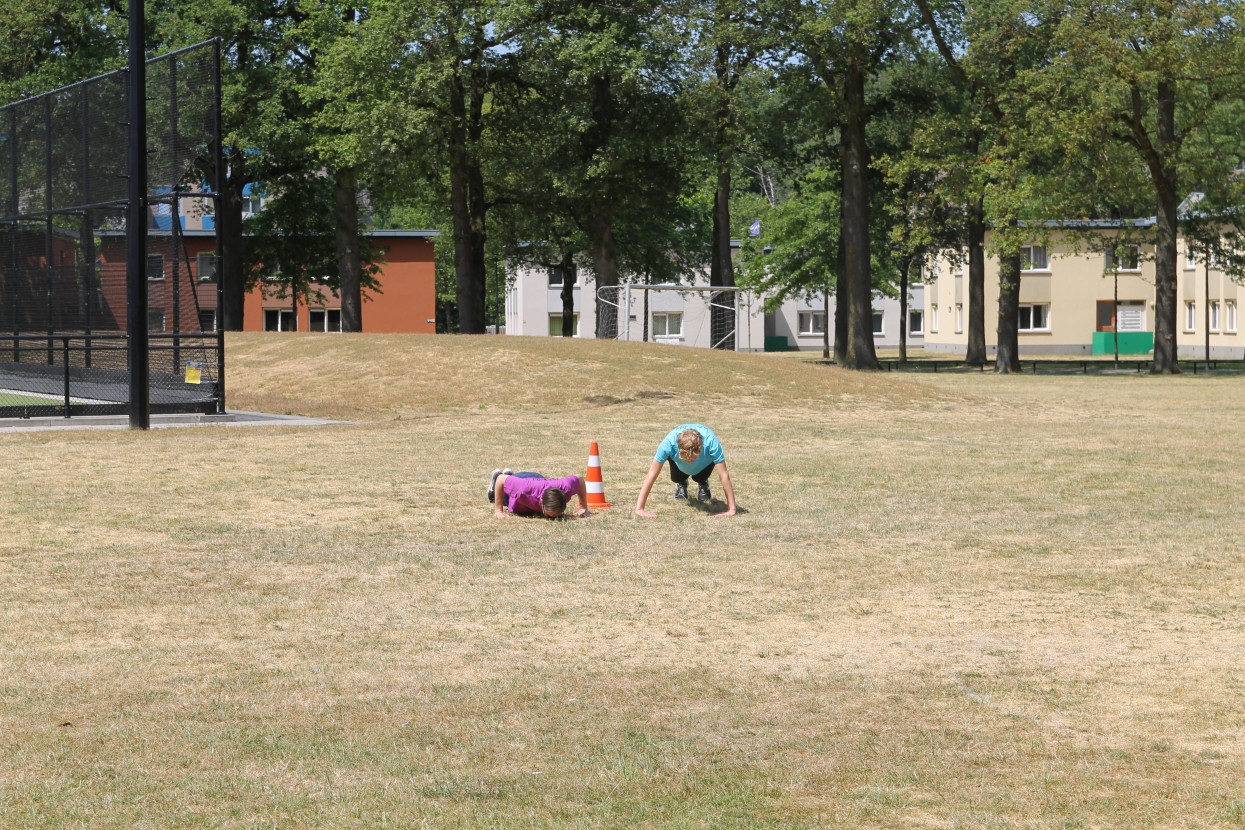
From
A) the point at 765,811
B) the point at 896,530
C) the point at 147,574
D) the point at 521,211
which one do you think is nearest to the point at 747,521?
the point at 896,530

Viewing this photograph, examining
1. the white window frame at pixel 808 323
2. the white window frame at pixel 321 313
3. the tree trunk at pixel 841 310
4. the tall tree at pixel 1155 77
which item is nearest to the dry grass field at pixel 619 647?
the tall tree at pixel 1155 77

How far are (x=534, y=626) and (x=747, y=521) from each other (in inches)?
174

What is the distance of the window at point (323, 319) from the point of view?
3009 inches

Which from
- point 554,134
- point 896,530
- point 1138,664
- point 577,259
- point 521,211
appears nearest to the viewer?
point 1138,664

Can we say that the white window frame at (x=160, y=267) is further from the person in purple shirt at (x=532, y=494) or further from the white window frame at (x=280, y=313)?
the white window frame at (x=280, y=313)

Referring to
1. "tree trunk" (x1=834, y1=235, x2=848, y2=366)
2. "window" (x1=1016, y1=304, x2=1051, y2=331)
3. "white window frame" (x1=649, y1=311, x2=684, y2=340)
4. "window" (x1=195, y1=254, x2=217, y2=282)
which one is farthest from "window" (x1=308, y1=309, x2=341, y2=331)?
"window" (x1=195, y1=254, x2=217, y2=282)

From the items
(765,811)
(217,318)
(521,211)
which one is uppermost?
(521,211)

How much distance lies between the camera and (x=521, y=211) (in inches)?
1988

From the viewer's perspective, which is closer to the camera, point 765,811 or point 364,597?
point 765,811

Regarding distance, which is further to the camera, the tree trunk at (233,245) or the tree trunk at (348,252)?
the tree trunk at (233,245)

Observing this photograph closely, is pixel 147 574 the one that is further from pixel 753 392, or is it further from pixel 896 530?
pixel 753 392

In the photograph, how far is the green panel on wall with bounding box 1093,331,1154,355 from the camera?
7338cm

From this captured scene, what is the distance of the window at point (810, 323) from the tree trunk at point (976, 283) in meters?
39.1

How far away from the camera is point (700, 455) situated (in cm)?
1241
